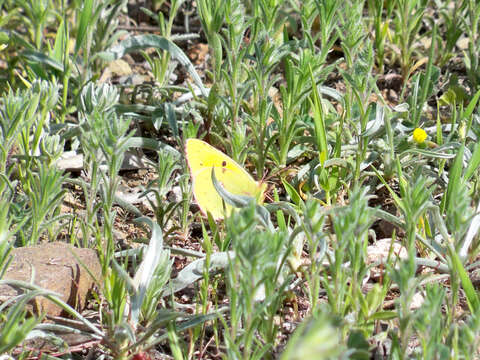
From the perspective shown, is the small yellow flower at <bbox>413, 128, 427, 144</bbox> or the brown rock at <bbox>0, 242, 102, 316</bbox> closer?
the brown rock at <bbox>0, 242, 102, 316</bbox>

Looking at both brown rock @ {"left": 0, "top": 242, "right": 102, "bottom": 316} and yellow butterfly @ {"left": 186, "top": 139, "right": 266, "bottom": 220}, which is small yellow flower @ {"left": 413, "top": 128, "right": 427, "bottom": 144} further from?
brown rock @ {"left": 0, "top": 242, "right": 102, "bottom": 316}

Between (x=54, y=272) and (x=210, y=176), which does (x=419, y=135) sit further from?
(x=54, y=272)

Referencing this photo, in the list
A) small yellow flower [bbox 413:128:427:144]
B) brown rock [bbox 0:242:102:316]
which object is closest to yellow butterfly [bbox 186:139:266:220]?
brown rock [bbox 0:242:102:316]

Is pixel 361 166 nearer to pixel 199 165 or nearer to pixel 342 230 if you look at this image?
pixel 199 165

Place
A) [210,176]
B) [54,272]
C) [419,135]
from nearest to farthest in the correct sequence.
A: [54,272] → [210,176] → [419,135]

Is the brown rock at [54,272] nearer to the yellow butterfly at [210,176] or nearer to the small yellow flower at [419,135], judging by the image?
the yellow butterfly at [210,176]

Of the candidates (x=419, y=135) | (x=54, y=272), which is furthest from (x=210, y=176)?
(x=419, y=135)
